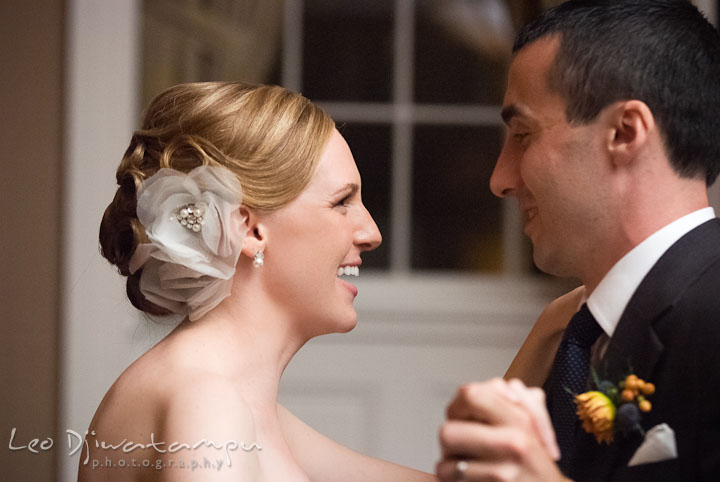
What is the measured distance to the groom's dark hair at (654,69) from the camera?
4.53ft

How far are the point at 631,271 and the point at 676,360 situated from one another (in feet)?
0.63

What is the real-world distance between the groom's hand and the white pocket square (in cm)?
25

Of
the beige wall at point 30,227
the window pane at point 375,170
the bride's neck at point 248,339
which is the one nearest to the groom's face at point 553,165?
the bride's neck at point 248,339

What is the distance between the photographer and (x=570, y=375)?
135 cm

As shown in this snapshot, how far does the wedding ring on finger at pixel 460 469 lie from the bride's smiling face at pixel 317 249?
0.52 m

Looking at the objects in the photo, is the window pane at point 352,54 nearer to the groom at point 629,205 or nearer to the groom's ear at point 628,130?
the groom at point 629,205

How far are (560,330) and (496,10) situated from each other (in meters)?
1.89

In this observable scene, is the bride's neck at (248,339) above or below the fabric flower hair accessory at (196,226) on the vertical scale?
below

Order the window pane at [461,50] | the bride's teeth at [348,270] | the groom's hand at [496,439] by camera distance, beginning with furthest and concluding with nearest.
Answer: the window pane at [461,50] → the bride's teeth at [348,270] → the groom's hand at [496,439]

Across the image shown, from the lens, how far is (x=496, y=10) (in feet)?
10.5

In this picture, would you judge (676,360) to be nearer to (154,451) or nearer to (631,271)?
(631,271)

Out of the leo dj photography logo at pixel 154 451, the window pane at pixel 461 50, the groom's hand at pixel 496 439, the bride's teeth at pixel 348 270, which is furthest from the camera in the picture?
the window pane at pixel 461 50

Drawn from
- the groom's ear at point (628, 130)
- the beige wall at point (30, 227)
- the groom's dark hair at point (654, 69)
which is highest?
the groom's dark hair at point (654, 69)

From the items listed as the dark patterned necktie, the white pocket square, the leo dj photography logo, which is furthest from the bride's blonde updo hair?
the white pocket square
